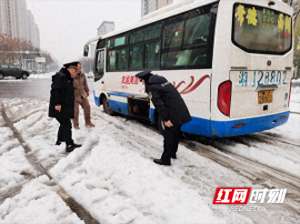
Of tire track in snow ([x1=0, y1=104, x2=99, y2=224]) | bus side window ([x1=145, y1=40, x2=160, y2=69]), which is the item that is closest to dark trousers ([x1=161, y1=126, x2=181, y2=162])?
tire track in snow ([x1=0, y1=104, x2=99, y2=224])

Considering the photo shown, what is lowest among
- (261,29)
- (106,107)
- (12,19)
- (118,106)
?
(106,107)

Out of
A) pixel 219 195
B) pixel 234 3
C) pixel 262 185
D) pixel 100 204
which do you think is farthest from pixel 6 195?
pixel 234 3

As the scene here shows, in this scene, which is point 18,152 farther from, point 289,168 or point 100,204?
point 289,168

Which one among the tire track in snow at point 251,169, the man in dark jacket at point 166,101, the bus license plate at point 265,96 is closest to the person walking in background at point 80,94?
the tire track in snow at point 251,169

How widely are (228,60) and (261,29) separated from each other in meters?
1.17

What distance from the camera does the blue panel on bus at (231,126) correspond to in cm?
507

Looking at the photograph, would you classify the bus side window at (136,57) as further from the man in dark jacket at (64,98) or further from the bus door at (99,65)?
the man in dark jacket at (64,98)

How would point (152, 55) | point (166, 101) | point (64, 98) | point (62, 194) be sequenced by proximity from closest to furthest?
point (62, 194) < point (166, 101) < point (64, 98) < point (152, 55)

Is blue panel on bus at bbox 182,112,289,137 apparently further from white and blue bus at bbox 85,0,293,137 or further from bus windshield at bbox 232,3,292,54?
bus windshield at bbox 232,3,292,54

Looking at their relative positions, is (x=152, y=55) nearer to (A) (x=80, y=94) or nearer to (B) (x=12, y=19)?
(A) (x=80, y=94)

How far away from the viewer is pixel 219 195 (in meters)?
3.47

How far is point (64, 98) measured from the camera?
5234 mm

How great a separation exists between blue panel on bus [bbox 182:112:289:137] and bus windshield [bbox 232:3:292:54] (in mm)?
1392

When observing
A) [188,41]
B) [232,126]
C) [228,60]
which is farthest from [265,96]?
[188,41]
